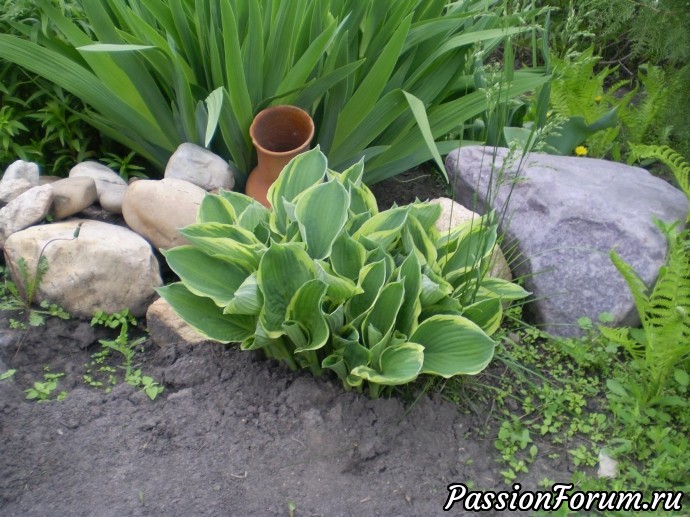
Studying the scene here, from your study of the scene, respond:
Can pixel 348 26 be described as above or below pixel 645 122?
above

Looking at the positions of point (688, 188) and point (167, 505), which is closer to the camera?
point (167, 505)

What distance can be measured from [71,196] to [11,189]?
0.24 meters

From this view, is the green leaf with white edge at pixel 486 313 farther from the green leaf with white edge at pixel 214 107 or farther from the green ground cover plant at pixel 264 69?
the green leaf with white edge at pixel 214 107

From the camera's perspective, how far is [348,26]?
2852 mm

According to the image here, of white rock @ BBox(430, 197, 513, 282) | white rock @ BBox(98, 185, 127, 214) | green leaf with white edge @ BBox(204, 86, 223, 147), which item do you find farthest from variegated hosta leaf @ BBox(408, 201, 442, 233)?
white rock @ BBox(98, 185, 127, 214)

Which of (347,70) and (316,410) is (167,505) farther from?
(347,70)

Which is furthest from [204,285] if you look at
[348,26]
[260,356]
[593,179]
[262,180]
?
[593,179]

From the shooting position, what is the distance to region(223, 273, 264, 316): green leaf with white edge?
6.54 ft

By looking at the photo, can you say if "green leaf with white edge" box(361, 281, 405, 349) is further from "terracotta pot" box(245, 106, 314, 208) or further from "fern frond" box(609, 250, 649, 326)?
"terracotta pot" box(245, 106, 314, 208)

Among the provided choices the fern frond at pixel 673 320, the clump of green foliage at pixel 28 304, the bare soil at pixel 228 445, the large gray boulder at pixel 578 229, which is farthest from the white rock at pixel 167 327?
the fern frond at pixel 673 320

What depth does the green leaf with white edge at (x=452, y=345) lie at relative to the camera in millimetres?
1980

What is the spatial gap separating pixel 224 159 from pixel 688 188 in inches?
70.6

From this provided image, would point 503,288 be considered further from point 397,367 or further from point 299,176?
point 299,176

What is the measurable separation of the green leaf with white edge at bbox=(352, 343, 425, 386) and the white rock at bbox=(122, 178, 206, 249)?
96 cm
